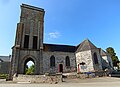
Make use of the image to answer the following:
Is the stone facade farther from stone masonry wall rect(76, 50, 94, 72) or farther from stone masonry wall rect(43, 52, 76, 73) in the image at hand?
stone masonry wall rect(76, 50, 94, 72)

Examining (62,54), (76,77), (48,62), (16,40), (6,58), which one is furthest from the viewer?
(6,58)

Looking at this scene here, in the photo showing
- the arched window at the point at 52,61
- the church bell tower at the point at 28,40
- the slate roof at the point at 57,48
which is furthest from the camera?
the slate roof at the point at 57,48

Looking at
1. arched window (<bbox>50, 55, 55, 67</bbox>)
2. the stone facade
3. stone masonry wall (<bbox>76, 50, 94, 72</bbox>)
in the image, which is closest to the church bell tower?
arched window (<bbox>50, 55, 55, 67</bbox>)

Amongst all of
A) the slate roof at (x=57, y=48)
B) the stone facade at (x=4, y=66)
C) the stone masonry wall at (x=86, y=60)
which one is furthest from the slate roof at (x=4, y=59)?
the stone masonry wall at (x=86, y=60)

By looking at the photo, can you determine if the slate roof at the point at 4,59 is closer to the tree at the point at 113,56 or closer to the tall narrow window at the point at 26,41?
the tall narrow window at the point at 26,41

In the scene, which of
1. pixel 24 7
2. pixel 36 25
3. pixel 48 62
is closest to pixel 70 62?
pixel 48 62

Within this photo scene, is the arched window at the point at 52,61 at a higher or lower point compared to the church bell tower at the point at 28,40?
lower

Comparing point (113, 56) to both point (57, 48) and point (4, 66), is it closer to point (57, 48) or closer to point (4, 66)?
point (57, 48)

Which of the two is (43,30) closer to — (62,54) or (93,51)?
(62,54)

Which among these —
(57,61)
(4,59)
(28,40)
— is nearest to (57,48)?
(57,61)

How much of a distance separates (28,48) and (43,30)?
5.47m

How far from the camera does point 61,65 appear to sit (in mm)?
25922

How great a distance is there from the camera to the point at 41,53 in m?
23.2

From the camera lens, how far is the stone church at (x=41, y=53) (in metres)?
22.2
